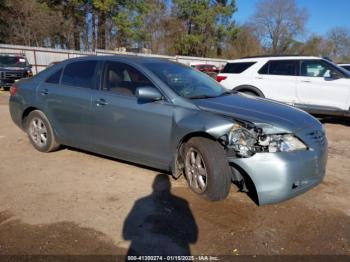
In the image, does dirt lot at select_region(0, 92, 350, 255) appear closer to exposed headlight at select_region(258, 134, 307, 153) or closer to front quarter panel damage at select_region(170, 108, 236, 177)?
front quarter panel damage at select_region(170, 108, 236, 177)

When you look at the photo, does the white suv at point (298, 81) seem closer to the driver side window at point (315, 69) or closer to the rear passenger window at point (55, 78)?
the driver side window at point (315, 69)

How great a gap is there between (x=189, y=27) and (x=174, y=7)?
377 centimetres

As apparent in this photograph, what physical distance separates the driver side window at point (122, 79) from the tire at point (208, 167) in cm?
114

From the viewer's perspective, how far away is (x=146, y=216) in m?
3.57

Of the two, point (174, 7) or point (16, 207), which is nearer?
point (16, 207)

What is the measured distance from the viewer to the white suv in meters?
8.26

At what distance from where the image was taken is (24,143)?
636 centimetres

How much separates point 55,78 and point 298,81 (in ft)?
19.9

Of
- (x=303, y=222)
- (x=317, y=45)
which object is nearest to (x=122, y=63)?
(x=303, y=222)

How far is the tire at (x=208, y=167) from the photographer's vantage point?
3.65 metres

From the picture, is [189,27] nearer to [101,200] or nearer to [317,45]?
[317,45]

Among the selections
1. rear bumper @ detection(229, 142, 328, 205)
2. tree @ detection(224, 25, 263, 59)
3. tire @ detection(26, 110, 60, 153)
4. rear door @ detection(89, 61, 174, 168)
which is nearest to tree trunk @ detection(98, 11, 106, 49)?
tree @ detection(224, 25, 263, 59)

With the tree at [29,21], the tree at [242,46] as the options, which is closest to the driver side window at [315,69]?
the tree at [29,21]

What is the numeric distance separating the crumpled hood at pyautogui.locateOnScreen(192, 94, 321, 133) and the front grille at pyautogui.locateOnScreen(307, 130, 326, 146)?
107 millimetres
